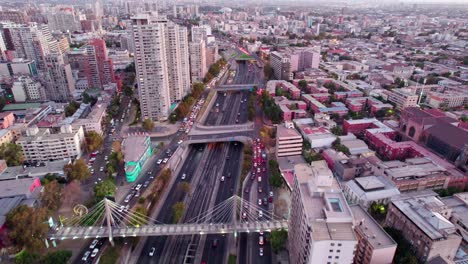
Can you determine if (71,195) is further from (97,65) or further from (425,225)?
(97,65)

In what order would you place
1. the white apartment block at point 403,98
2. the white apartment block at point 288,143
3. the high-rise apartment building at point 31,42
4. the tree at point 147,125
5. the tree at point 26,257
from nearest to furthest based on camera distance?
the tree at point 26,257 < the white apartment block at point 288,143 < the tree at point 147,125 < the white apartment block at point 403,98 < the high-rise apartment building at point 31,42

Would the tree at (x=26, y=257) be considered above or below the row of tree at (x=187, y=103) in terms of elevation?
below

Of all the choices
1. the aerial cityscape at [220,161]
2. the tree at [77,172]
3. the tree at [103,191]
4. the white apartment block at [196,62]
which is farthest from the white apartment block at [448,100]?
the tree at [77,172]

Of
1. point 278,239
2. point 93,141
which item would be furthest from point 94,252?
point 93,141

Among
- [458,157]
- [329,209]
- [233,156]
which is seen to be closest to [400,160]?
[458,157]

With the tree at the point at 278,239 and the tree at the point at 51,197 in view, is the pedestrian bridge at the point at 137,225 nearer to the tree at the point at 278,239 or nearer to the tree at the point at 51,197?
the tree at the point at 278,239

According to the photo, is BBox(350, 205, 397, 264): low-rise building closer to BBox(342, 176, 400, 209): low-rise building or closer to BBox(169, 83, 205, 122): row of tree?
BBox(342, 176, 400, 209): low-rise building

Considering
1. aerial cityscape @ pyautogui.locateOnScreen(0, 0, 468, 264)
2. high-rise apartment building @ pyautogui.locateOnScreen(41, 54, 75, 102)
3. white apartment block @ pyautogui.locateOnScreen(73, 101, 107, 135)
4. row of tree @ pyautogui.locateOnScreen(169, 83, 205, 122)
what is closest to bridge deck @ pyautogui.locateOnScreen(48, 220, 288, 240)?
aerial cityscape @ pyautogui.locateOnScreen(0, 0, 468, 264)
